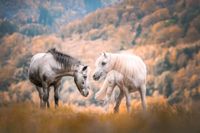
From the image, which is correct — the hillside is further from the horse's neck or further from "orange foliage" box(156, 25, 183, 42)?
the horse's neck

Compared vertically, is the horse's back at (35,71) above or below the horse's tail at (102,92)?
above

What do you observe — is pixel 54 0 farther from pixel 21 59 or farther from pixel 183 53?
pixel 183 53

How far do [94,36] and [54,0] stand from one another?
6.17 meters

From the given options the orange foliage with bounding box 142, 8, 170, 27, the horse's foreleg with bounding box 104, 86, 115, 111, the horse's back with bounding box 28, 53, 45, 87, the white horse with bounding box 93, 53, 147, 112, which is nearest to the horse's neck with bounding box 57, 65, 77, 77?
the horse's back with bounding box 28, 53, 45, 87

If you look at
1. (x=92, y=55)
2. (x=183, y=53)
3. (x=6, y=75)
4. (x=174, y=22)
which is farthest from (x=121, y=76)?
(x=174, y=22)

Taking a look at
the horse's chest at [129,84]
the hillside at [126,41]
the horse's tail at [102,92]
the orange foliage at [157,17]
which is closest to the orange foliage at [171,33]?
the hillside at [126,41]

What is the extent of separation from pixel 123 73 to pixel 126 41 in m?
37.4

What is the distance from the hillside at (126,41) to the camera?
104 feet

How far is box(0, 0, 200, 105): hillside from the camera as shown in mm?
31656

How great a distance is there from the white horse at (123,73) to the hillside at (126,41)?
21.4 metres

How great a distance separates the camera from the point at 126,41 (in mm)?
43000

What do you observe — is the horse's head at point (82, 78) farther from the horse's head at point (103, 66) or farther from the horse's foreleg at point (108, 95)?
the horse's foreleg at point (108, 95)

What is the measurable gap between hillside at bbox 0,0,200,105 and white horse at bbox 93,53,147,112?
843 inches

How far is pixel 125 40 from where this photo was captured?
141 feet
